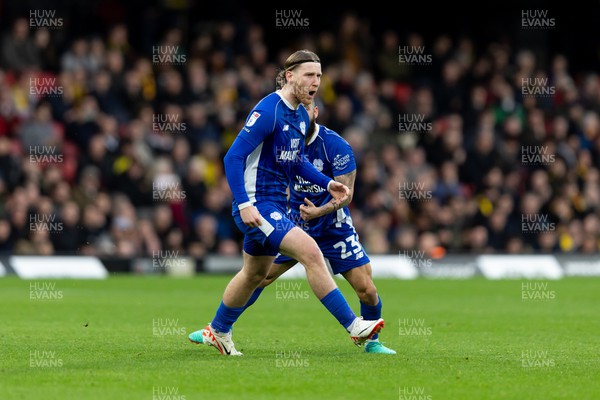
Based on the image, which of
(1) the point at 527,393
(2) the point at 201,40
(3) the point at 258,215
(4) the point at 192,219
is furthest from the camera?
(2) the point at 201,40

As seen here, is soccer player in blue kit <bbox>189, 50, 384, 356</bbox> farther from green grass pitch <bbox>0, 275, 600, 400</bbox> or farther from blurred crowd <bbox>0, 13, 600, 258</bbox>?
blurred crowd <bbox>0, 13, 600, 258</bbox>

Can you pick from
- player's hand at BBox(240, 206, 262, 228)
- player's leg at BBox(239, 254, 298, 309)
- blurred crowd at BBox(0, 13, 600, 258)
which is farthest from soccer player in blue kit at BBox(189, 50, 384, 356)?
blurred crowd at BBox(0, 13, 600, 258)

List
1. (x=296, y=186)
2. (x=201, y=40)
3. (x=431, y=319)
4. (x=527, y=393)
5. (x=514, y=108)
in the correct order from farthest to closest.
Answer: (x=514, y=108)
(x=201, y=40)
(x=431, y=319)
(x=296, y=186)
(x=527, y=393)

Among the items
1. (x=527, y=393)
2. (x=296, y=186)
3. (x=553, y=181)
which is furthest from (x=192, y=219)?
(x=527, y=393)

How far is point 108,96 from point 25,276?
13.5 feet

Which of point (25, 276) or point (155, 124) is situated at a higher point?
point (155, 124)

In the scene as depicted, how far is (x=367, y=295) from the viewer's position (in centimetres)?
1080

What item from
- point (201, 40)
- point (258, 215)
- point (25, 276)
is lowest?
point (25, 276)

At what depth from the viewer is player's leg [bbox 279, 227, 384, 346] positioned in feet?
32.2

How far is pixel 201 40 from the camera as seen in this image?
1005 inches

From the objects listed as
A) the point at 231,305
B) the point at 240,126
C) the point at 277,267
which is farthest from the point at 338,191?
the point at 240,126

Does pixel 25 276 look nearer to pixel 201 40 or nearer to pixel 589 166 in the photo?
pixel 201 40

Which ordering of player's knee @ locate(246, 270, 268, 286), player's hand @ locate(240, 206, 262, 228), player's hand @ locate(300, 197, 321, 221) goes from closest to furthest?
player's hand @ locate(240, 206, 262, 228) → player's knee @ locate(246, 270, 268, 286) → player's hand @ locate(300, 197, 321, 221)

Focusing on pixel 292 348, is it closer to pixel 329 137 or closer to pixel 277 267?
pixel 277 267
